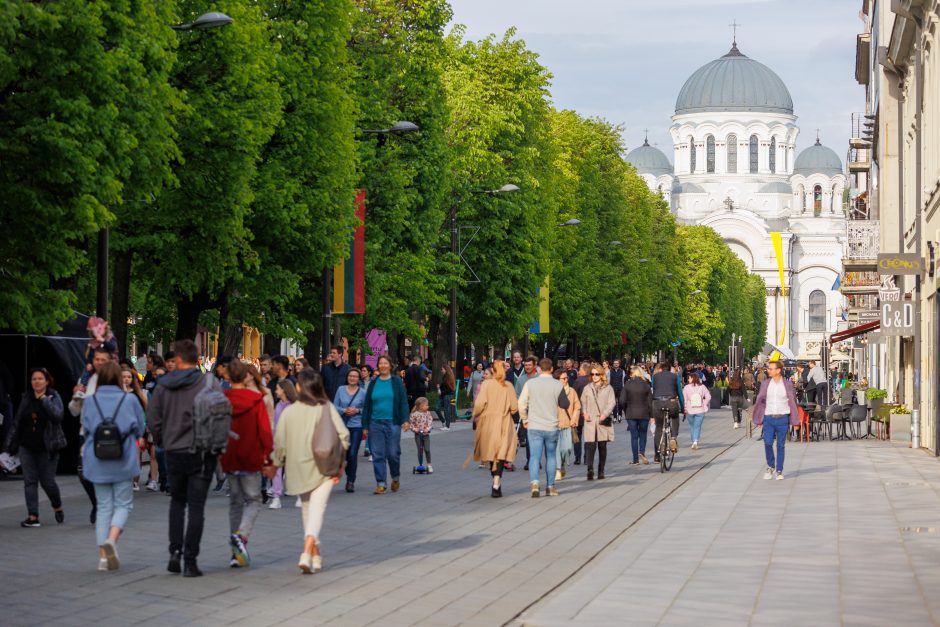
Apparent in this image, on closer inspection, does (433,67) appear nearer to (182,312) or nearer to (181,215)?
(182,312)

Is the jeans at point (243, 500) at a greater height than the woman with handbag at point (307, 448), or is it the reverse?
the woman with handbag at point (307, 448)

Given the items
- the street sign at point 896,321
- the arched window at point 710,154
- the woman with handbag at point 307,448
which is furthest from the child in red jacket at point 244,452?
the arched window at point 710,154

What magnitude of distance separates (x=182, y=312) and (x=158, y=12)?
1090cm

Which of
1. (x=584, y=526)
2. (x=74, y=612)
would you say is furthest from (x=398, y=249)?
(x=74, y=612)

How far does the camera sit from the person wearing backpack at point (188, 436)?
12055 millimetres

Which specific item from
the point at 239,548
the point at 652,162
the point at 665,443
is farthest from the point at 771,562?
the point at 652,162

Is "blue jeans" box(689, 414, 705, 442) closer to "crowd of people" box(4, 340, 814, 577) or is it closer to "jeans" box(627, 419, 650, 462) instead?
"jeans" box(627, 419, 650, 462)

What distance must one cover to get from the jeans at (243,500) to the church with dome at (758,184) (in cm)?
17283

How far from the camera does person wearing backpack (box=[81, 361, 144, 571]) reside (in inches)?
481

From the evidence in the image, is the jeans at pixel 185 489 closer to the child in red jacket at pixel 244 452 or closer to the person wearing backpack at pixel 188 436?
the person wearing backpack at pixel 188 436

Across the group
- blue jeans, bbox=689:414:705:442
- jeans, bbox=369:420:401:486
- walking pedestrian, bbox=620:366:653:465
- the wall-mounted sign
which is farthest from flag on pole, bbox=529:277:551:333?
jeans, bbox=369:420:401:486

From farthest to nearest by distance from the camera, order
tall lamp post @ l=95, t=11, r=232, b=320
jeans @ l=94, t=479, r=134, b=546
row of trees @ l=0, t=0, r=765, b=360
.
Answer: tall lamp post @ l=95, t=11, r=232, b=320 → row of trees @ l=0, t=0, r=765, b=360 → jeans @ l=94, t=479, r=134, b=546

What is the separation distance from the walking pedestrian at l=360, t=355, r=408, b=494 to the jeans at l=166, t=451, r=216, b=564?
7750mm

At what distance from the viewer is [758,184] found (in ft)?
620
